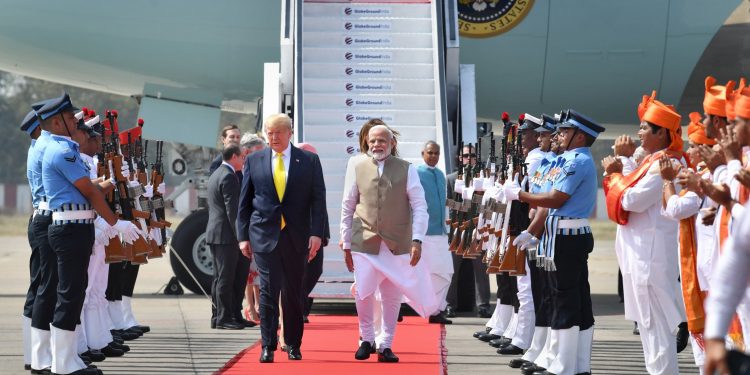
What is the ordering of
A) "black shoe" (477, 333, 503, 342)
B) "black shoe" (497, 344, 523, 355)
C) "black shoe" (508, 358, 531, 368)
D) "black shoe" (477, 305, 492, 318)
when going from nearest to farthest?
1. "black shoe" (508, 358, 531, 368)
2. "black shoe" (497, 344, 523, 355)
3. "black shoe" (477, 333, 503, 342)
4. "black shoe" (477, 305, 492, 318)

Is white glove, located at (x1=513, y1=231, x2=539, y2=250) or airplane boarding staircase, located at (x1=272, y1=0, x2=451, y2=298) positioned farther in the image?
airplane boarding staircase, located at (x1=272, y1=0, x2=451, y2=298)

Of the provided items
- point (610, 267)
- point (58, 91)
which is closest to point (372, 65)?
point (610, 267)

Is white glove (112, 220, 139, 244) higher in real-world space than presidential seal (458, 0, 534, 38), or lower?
lower

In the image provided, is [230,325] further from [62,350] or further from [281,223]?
[62,350]

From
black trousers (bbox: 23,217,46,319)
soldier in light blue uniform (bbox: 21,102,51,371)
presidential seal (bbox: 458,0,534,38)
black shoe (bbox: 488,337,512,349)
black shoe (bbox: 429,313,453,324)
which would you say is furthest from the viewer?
presidential seal (bbox: 458,0,534,38)

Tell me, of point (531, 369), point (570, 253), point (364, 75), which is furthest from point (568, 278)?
point (364, 75)

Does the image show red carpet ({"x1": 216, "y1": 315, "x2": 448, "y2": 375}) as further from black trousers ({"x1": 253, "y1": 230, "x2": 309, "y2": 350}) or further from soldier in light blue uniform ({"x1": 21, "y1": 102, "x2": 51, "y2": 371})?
soldier in light blue uniform ({"x1": 21, "y1": 102, "x2": 51, "y2": 371})

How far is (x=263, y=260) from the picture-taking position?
29.3 ft

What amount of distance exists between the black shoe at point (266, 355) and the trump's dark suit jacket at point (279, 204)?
0.65m

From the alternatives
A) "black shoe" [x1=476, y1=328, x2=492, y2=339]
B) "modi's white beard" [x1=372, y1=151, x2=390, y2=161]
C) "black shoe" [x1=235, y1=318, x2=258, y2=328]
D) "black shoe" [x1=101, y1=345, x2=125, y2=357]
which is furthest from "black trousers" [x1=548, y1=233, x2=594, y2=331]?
"black shoe" [x1=235, y1=318, x2=258, y2=328]

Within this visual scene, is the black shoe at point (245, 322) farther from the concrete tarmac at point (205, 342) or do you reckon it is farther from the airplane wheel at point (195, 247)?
the airplane wheel at point (195, 247)

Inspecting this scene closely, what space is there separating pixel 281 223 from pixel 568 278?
2.06 m

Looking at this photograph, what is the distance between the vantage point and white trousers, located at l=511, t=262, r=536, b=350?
380 inches

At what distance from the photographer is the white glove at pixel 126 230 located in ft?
30.1
